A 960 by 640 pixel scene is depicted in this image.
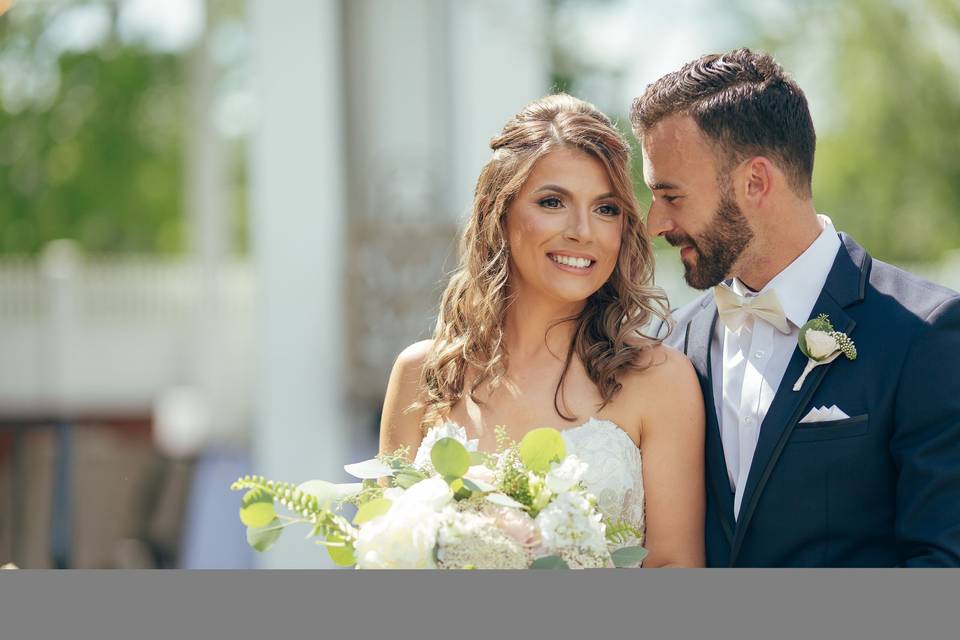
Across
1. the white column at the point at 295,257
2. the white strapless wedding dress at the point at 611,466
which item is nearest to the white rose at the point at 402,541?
the white strapless wedding dress at the point at 611,466

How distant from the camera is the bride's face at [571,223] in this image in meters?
3.16

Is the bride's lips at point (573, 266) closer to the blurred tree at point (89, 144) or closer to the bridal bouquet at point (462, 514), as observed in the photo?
the bridal bouquet at point (462, 514)

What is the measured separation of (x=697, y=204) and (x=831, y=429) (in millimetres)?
678

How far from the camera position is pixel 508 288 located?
342 centimetres

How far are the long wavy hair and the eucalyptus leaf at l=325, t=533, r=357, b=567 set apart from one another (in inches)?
35.9

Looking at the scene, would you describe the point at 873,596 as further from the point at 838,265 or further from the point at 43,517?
the point at 43,517

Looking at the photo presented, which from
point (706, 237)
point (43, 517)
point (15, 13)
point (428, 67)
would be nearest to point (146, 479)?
point (43, 517)

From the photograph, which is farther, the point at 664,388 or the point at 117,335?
the point at 117,335

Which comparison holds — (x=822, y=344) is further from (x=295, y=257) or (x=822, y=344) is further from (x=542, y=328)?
(x=295, y=257)

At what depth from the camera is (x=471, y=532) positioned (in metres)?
2.30

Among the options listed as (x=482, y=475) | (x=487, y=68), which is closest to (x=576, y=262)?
(x=482, y=475)

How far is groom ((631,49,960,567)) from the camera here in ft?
8.89

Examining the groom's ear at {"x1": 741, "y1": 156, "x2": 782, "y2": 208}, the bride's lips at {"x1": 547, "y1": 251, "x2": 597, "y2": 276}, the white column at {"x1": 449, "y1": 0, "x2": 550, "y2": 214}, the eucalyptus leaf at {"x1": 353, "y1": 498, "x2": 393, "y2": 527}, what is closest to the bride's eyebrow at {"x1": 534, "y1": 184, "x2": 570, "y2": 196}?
the bride's lips at {"x1": 547, "y1": 251, "x2": 597, "y2": 276}

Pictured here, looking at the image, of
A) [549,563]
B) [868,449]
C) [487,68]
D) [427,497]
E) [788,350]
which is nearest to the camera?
[549,563]
